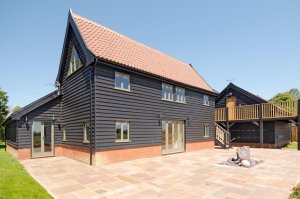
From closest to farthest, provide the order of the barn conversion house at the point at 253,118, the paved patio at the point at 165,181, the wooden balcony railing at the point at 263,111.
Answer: the paved patio at the point at 165,181 → the wooden balcony railing at the point at 263,111 → the barn conversion house at the point at 253,118

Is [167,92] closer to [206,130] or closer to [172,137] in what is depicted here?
[172,137]

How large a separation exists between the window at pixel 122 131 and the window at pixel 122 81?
2103 mm

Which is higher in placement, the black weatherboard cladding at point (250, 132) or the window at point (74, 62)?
the window at point (74, 62)

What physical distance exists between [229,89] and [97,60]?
714 inches

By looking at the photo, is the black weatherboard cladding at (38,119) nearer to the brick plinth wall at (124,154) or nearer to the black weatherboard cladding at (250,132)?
the brick plinth wall at (124,154)

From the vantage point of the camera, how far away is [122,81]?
42.7ft

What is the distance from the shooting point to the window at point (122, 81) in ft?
41.8

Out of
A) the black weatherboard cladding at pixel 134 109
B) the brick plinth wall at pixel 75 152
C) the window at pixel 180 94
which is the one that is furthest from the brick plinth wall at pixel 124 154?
the window at pixel 180 94

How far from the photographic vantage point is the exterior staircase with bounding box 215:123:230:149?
20.6 m

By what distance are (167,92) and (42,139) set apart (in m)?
Result: 9.10

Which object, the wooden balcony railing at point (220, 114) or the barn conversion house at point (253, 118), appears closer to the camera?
the barn conversion house at point (253, 118)

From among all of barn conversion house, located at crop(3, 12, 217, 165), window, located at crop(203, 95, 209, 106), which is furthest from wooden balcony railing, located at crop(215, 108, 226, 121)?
barn conversion house, located at crop(3, 12, 217, 165)

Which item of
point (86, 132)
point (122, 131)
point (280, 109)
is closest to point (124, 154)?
point (122, 131)

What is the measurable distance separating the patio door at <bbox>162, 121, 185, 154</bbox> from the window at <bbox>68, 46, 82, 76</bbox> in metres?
6.99
